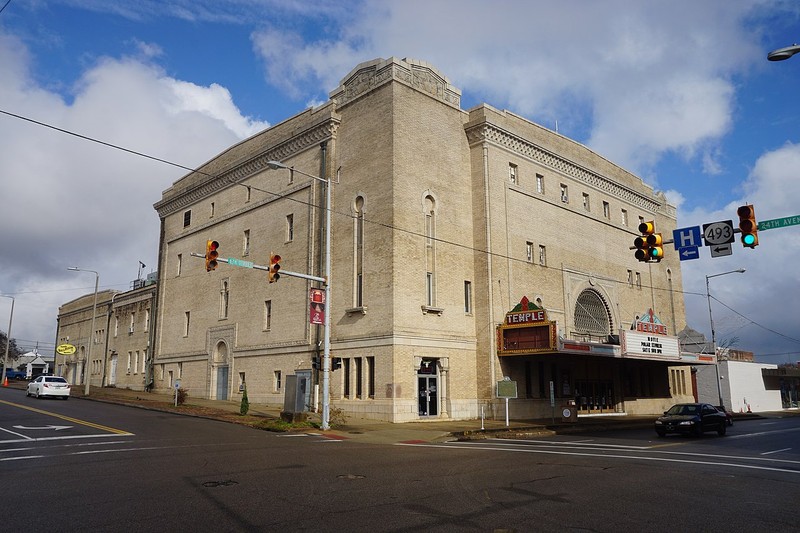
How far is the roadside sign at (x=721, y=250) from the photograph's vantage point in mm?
17539

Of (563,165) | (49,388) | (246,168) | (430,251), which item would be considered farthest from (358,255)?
(49,388)

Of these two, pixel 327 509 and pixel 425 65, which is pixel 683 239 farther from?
pixel 425 65

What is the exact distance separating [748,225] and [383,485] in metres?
12.2

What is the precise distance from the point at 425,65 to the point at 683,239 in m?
21.5

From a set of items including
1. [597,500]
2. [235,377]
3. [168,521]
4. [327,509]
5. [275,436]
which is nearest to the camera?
[168,521]

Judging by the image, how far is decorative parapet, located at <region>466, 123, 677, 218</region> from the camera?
37719 millimetres

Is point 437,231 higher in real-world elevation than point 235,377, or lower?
higher

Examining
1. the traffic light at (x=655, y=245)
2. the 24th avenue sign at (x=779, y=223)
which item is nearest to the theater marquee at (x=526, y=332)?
the traffic light at (x=655, y=245)

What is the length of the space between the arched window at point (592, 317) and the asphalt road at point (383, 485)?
878 inches

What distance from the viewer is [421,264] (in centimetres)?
3316

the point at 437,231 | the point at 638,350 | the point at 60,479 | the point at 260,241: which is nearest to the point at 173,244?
the point at 260,241

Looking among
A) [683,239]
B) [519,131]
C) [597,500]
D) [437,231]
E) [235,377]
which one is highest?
[519,131]

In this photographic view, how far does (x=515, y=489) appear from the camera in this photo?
11.4 meters

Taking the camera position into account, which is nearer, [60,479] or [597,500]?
[597,500]
